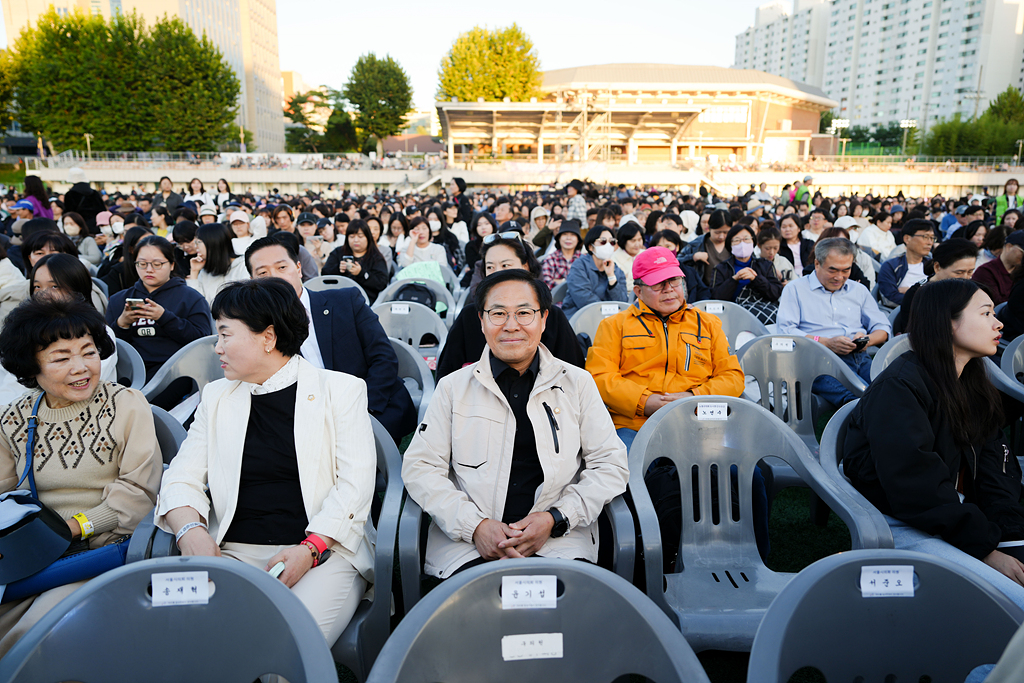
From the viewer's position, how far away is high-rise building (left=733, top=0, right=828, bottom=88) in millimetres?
108500

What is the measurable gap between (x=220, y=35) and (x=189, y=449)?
7472 cm

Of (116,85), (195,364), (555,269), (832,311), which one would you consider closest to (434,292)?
(555,269)

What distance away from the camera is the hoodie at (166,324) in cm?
370

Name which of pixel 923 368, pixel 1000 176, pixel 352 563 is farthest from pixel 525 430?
pixel 1000 176

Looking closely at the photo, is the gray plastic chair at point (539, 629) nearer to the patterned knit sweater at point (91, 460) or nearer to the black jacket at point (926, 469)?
the black jacket at point (926, 469)

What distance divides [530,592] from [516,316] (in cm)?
105

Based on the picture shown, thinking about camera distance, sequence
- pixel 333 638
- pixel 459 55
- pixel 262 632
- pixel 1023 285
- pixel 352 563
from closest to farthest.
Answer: pixel 262 632 → pixel 333 638 → pixel 352 563 → pixel 1023 285 → pixel 459 55

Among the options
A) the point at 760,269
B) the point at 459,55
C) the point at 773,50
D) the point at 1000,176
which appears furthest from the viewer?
the point at 773,50

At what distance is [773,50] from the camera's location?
4786 inches

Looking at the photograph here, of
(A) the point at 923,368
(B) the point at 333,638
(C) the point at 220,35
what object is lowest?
(B) the point at 333,638

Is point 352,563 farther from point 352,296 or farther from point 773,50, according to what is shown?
point 773,50

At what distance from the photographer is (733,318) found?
437cm

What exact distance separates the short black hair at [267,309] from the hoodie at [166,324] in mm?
1928

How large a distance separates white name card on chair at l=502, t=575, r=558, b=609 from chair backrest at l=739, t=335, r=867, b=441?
8.08 feet
